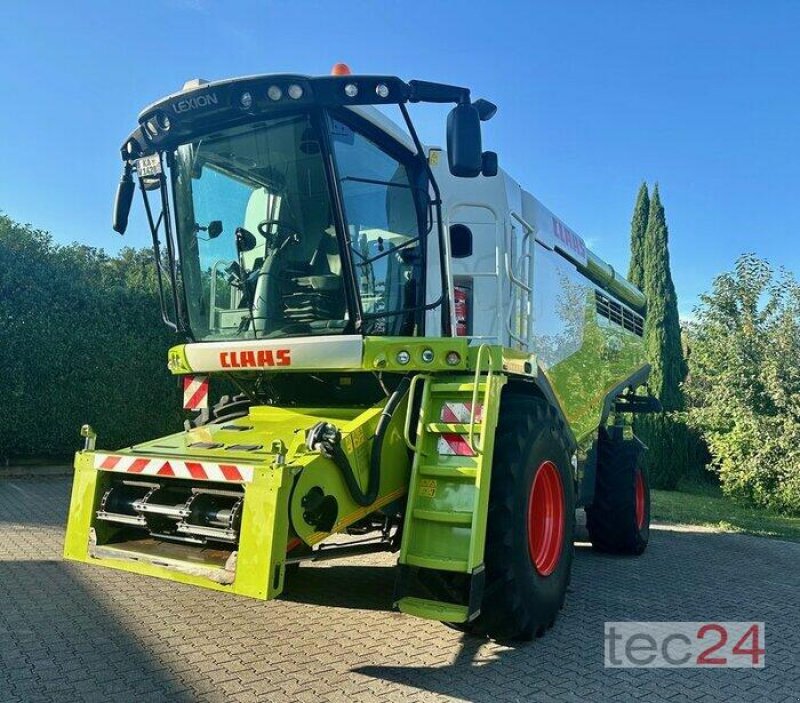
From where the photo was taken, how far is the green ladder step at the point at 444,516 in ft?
11.8

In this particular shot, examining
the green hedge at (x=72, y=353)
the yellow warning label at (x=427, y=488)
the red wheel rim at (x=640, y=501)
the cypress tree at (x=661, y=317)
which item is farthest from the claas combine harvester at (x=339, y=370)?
the cypress tree at (x=661, y=317)

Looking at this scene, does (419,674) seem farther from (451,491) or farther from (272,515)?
(272,515)

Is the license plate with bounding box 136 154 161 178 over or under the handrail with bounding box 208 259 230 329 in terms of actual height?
over

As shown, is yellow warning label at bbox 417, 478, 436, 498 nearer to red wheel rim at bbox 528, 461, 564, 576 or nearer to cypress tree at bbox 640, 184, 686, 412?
red wheel rim at bbox 528, 461, 564, 576

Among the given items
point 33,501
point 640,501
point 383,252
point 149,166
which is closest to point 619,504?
point 640,501

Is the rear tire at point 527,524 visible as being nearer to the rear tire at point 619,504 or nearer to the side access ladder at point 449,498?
the side access ladder at point 449,498

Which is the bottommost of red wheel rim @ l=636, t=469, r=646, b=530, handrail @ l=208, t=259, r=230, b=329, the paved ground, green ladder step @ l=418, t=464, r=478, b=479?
the paved ground

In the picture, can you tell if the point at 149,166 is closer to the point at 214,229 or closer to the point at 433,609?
the point at 214,229

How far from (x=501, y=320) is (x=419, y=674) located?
246 centimetres

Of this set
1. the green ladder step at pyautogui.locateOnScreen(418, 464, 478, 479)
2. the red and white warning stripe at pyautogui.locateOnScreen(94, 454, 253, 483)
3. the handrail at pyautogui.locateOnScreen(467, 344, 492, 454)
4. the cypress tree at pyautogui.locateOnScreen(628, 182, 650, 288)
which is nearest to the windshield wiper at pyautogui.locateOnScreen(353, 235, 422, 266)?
the handrail at pyautogui.locateOnScreen(467, 344, 492, 454)

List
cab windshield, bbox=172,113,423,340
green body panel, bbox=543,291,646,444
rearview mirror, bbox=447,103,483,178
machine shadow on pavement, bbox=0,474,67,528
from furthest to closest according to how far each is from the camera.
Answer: machine shadow on pavement, bbox=0,474,67,528 → green body panel, bbox=543,291,646,444 → cab windshield, bbox=172,113,423,340 → rearview mirror, bbox=447,103,483,178

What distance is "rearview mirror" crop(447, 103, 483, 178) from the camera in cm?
368
